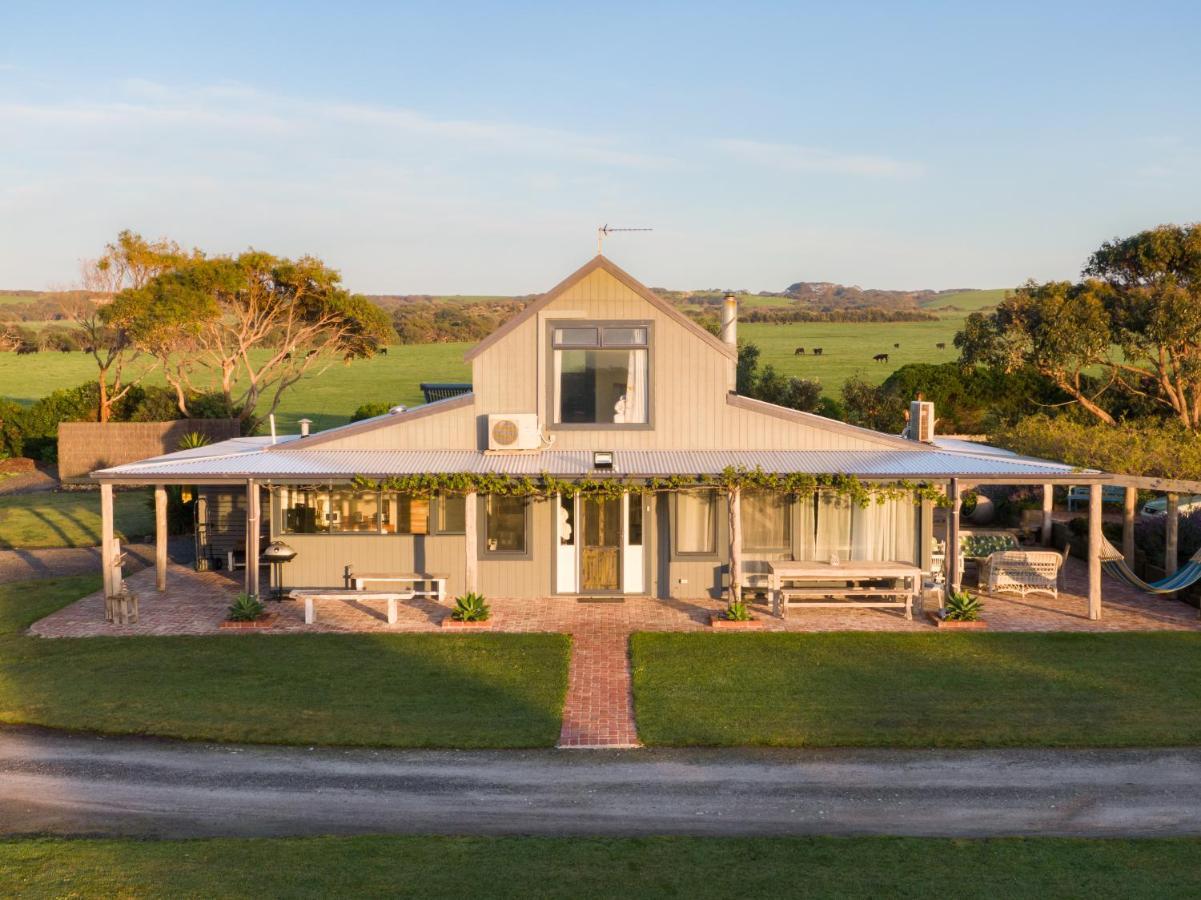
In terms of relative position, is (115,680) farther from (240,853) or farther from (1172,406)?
(1172,406)

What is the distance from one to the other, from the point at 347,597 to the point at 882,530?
8.81 meters

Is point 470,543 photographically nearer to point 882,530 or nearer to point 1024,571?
point 882,530

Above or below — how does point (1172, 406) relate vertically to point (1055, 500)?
above

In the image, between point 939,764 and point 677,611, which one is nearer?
point 939,764

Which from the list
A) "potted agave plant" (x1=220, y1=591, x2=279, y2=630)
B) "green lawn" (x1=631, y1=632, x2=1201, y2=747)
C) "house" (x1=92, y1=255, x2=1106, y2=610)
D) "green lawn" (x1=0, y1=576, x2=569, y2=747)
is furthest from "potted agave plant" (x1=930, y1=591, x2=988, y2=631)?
"potted agave plant" (x1=220, y1=591, x2=279, y2=630)

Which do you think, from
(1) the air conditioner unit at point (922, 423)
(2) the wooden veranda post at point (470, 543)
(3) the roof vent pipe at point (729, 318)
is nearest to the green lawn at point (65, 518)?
(2) the wooden veranda post at point (470, 543)

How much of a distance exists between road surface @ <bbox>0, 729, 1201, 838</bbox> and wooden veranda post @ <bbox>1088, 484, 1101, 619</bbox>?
5996 millimetres

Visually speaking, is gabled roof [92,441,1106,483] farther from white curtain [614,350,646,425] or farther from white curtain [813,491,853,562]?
white curtain [813,491,853,562]

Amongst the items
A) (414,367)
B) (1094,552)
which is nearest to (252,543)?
(1094,552)

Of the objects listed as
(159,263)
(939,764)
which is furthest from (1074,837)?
(159,263)

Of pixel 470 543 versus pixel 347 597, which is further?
pixel 470 543

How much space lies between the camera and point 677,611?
17484 millimetres

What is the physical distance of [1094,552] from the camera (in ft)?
55.1

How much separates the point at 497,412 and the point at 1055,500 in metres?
16.9
